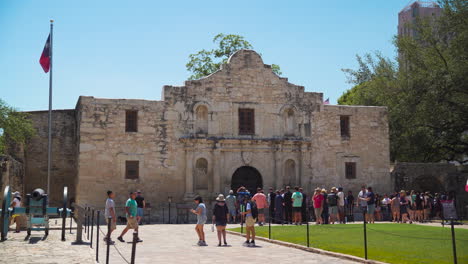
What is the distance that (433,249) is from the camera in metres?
12.0

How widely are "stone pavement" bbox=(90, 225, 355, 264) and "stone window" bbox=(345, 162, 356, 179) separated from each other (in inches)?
474

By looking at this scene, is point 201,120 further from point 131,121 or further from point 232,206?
point 232,206

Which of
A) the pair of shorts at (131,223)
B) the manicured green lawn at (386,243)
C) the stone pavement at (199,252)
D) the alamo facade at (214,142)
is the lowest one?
the stone pavement at (199,252)

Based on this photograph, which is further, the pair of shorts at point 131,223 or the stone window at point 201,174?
the stone window at point 201,174

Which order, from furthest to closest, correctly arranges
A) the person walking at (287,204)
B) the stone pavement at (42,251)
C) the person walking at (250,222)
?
1. the person walking at (287,204)
2. the person walking at (250,222)
3. the stone pavement at (42,251)

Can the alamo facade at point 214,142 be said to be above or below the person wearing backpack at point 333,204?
above

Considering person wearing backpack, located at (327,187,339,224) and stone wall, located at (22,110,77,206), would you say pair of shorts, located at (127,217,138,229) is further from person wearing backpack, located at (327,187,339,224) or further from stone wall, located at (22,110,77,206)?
stone wall, located at (22,110,77,206)

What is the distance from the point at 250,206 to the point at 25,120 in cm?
1601

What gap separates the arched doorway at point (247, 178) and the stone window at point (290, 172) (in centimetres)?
154

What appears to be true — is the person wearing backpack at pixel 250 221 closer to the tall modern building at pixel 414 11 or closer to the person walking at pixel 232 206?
the person walking at pixel 232 206

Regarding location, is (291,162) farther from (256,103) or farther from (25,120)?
(25,120)

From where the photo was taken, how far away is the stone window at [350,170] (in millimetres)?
26864

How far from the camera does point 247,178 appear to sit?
25422mm

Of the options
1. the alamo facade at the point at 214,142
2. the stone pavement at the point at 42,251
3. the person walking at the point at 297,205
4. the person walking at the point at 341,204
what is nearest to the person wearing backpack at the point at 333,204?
the person walking at the point at 341,204
